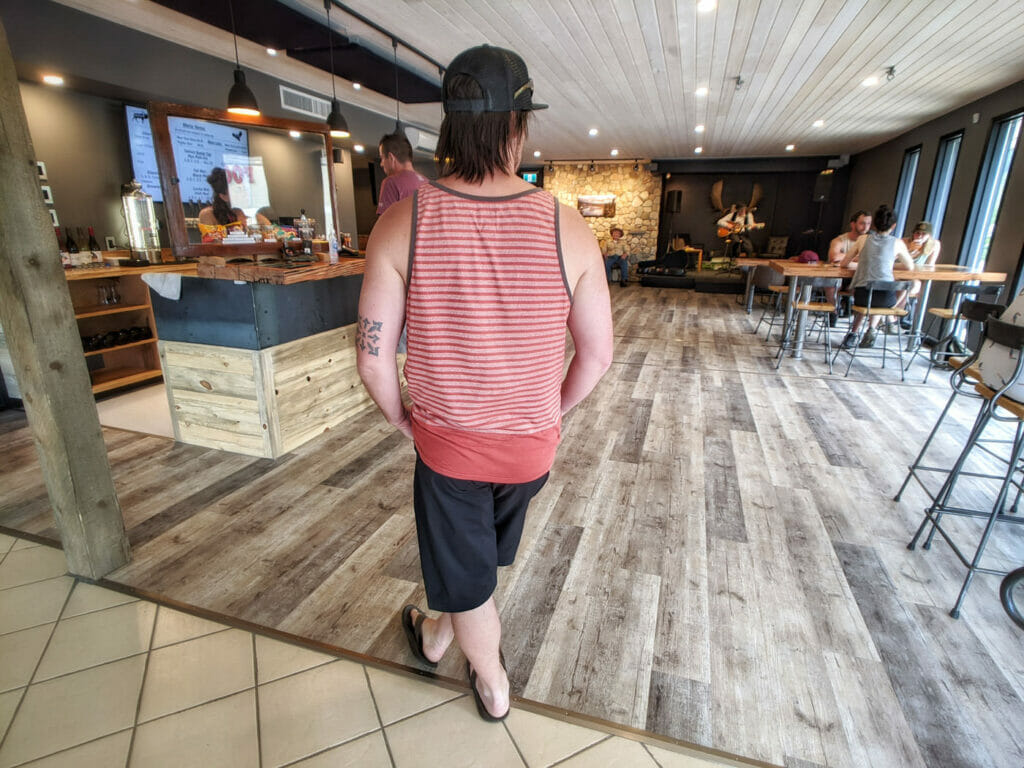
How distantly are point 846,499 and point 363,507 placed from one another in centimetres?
228

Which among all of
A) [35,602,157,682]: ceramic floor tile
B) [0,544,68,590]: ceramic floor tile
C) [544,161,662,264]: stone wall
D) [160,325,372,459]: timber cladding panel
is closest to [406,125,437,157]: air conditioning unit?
[544,161,662,264]: stone wall

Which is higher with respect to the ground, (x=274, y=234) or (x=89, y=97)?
(x=89, y=97)

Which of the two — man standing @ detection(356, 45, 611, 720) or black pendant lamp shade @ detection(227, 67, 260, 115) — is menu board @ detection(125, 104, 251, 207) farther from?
man standing @ detection(356, 45, 611, 720)

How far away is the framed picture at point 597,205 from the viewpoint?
1251 cm

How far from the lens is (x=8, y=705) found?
142 cm

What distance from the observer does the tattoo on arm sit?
1012mm

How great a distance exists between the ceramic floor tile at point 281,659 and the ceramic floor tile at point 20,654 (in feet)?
2.07

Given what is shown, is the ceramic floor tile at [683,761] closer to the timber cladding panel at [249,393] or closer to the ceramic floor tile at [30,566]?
the ceramic floor tile at [30,566]

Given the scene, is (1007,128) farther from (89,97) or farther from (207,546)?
(89,97)

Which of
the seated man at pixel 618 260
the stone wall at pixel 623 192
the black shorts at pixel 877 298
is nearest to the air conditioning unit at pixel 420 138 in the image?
the seated man at pixel 618 260

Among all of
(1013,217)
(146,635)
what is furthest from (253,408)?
(1013,217)

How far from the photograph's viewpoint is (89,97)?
4238 mm

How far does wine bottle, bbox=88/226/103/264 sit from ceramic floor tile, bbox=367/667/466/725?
413cm

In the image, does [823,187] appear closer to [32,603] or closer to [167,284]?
[167,284]
